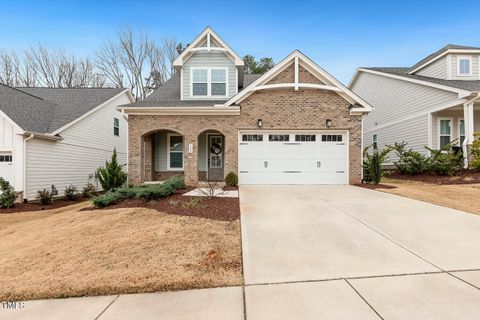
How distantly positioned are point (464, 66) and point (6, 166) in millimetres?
24330

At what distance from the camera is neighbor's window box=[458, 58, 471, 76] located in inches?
591

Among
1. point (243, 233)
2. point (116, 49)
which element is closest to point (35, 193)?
point (243, 233)

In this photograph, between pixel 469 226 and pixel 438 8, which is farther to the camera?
pixel 438 8

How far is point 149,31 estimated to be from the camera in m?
26.8

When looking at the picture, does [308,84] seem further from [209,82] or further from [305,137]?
[209,82]

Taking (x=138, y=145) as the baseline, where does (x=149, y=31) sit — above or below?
above

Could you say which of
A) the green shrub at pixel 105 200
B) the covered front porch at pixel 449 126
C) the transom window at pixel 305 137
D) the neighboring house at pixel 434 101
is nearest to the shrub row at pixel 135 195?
the green shrub at pixel 105 200

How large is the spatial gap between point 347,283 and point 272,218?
292cm

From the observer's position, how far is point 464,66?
15039mm

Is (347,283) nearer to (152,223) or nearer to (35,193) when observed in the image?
(152,223)

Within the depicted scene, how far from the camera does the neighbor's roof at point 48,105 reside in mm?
11492

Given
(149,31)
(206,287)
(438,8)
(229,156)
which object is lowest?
(206,287)

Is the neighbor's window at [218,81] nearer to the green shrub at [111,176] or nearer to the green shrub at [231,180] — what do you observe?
the green shrub at [231,180]

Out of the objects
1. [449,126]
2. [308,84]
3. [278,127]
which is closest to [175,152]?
[278,127]
